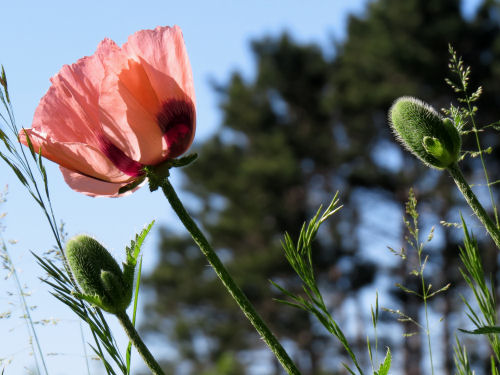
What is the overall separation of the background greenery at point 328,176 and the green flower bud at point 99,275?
639 inches

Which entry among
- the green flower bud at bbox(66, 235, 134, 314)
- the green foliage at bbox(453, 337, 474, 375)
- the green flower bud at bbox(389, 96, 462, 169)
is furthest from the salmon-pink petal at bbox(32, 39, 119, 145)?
the green foliage at bbox(453, 337, 474, 375)

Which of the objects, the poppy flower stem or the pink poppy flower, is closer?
the poppy flower stem

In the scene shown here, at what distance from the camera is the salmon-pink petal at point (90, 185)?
1.04m

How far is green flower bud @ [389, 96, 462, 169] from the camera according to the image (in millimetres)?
990

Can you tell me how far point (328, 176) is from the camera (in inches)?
901

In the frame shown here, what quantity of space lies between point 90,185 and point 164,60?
0.68ft

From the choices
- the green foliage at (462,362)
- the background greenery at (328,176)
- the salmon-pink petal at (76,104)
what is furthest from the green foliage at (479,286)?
the background greenery at (328,176)

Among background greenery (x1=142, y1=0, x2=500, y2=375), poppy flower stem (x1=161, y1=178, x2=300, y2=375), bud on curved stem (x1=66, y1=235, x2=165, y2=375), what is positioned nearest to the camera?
poppy flower stem (x1=161, y1=178, x2=300, y2=375)

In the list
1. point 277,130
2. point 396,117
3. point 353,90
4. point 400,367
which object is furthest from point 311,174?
point 396,117

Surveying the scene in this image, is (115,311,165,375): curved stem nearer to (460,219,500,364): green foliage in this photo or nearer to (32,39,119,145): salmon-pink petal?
(32,39,119,145): salmon-pink petal

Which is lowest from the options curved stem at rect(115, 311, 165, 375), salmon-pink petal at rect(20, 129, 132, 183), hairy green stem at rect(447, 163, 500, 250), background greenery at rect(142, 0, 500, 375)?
Answer: curved stem at rect(115, 311, 165, 375)

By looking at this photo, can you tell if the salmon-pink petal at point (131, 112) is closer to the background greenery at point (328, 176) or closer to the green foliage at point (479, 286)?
the green foliage at point (479, 286)

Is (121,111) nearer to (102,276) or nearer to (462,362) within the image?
(102,276)

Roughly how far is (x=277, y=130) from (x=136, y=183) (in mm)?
21497
